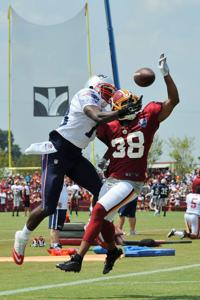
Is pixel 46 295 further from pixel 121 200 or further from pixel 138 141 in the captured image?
pixel 138 141

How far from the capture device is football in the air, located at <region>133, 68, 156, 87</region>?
870 cm

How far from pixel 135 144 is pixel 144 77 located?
0.66 metres

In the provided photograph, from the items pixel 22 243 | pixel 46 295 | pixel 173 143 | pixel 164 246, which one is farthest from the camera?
pixel 173 143

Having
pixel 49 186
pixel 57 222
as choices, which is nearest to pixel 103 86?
pixel 49 186

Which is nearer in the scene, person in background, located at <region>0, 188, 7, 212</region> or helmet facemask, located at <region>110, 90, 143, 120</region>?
helmet facemask, located at <region>110, 90, 143, 120</region>

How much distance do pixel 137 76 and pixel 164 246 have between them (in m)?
6.83

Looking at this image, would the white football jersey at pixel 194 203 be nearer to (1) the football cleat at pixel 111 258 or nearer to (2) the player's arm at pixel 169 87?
(1) the football cleat at pixel 111 258

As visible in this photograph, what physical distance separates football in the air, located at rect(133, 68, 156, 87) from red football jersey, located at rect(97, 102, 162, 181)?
26cm

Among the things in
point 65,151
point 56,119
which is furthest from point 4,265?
point 56,119

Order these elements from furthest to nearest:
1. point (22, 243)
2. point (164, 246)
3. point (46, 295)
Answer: point (164, 246)
point (22, 243)
point (46, 295)

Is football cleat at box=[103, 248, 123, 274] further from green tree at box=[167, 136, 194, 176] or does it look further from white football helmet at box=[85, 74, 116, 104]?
green tree at box=[167, 136, 194, 176]

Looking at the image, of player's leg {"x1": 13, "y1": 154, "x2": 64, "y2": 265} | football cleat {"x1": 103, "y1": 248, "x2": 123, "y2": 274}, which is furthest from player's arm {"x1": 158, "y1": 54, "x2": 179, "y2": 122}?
football cleat {"x1": 103, "y1": 248, "x2": 123, "y2": 274}

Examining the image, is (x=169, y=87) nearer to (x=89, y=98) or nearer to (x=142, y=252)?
(x=89, y=98)

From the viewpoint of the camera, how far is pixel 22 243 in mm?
9398
